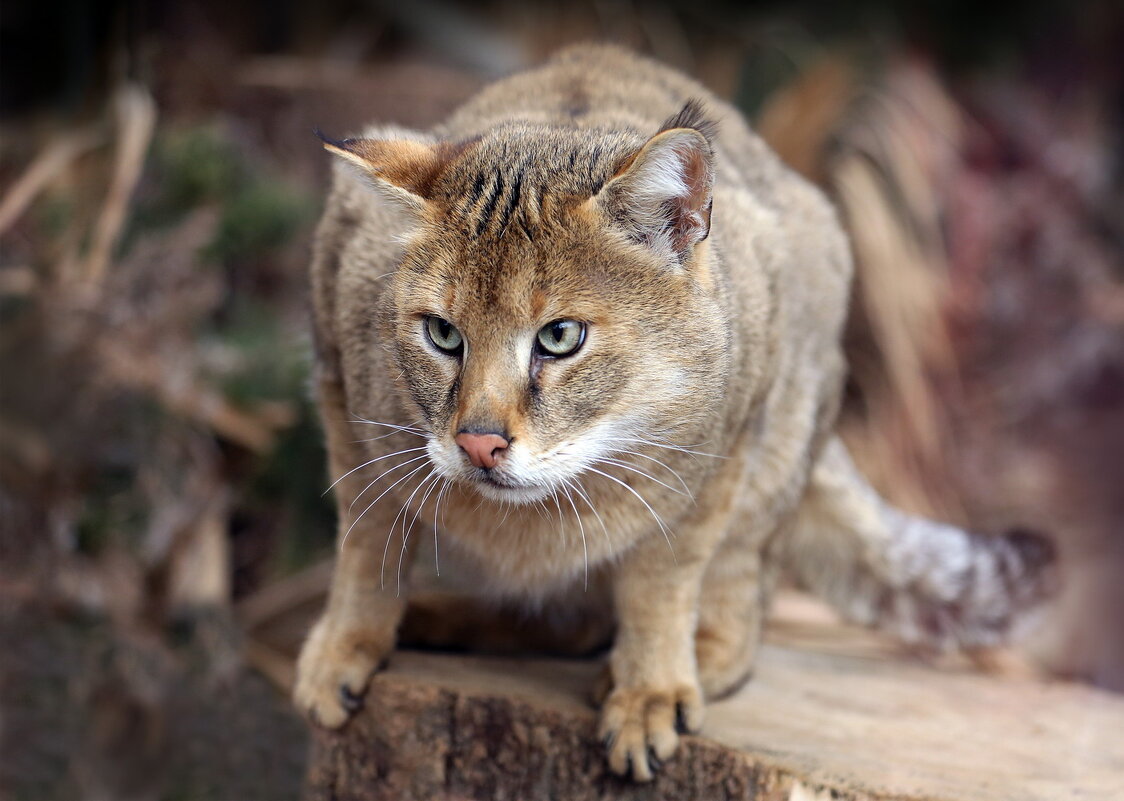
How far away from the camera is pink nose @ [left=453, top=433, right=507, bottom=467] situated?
1786mm

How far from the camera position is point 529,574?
223cm

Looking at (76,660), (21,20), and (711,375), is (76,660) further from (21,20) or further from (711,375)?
(711,375)

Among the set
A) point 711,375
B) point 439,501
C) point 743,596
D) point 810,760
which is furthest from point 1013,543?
point 439,501

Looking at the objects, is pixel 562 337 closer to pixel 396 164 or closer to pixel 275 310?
pixel 396 164

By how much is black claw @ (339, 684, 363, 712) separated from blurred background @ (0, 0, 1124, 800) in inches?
35.9

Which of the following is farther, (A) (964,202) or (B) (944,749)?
(A) (964,202)

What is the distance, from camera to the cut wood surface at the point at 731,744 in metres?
2.11

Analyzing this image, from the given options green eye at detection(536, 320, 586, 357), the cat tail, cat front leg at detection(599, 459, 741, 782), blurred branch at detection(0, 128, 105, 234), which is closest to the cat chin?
green eye at detection(536, 320, 586, 357)

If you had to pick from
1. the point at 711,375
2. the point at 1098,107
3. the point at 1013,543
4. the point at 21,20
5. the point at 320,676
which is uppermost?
the point at 1098,107

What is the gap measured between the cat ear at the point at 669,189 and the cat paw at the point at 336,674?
1056mm

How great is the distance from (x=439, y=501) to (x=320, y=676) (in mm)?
524

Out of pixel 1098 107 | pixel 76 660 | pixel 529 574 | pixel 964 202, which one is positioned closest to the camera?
pixel 529 574

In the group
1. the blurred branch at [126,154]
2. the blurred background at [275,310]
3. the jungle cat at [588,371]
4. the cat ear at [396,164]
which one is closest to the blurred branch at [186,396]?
the blurred background at [275,310]

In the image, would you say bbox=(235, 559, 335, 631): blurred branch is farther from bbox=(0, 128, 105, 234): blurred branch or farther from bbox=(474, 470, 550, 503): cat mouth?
bbox=(474, 470, 550, 503): cat mouth
